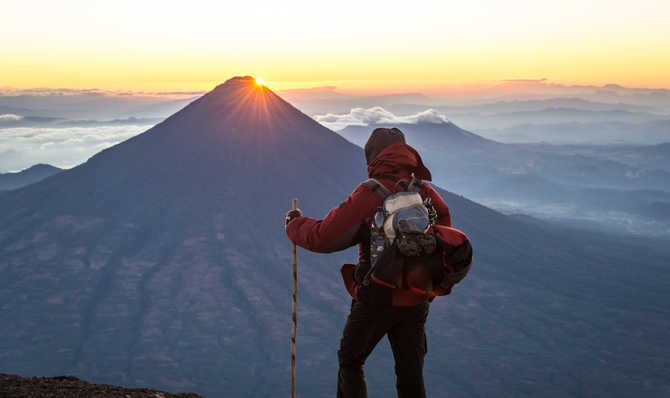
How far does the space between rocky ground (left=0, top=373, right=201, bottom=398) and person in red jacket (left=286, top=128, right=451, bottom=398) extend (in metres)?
2.80

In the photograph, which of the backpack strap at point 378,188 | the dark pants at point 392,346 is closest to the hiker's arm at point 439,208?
the backpack strap at point 378,188

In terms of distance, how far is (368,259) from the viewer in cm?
638

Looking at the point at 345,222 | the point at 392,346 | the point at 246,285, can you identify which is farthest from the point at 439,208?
the point at 246,285

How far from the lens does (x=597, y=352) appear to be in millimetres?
122125

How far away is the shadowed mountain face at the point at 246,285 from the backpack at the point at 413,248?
3916 inches

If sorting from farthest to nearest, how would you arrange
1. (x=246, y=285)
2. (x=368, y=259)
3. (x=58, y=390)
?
1. (x=246, y=285)
2. (x=58, y=390)
3. (x=368, y=259)

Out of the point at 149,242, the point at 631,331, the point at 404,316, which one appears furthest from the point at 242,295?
the point at 404,316

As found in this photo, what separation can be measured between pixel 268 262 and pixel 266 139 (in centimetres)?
4129

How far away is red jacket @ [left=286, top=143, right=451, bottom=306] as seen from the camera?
19.9ft

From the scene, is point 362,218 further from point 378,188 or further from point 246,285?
point 246,285

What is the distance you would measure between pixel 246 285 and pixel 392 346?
138952mm

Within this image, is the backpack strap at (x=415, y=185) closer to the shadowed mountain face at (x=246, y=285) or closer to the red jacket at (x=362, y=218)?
the red jacket at (x=362, y=218)

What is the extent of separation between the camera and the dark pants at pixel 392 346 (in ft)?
21.2

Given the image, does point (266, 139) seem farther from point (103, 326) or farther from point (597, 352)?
point (597, 352)
